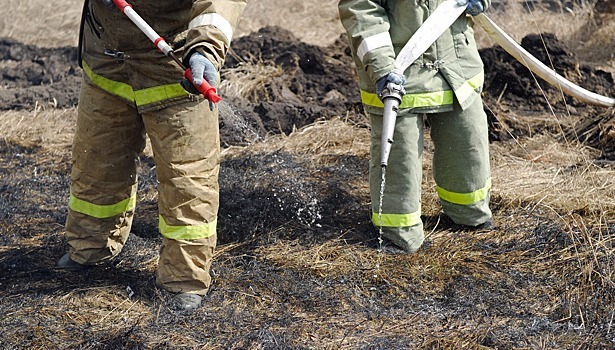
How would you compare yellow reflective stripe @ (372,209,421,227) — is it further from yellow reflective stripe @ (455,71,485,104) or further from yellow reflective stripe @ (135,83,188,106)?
yellow reflective stripe @ (135,83,188,106)

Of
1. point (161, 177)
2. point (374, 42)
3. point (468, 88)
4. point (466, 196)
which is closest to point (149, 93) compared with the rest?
point (161, 177)

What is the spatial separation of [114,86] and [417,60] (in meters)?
1.54

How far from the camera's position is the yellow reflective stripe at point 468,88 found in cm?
431

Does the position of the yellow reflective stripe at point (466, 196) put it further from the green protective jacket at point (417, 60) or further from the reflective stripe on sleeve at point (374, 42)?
the reflective stripe on sleeve at point (374, 42)

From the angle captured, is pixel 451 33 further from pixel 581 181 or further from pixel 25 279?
pixel 25 279

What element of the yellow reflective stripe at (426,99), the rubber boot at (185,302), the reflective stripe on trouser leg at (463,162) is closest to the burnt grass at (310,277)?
the rubber boot at (185,302)

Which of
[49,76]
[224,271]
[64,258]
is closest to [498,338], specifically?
[224,271]

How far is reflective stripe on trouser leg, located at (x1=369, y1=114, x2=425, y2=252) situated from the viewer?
437cm

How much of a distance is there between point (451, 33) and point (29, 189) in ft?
10.4

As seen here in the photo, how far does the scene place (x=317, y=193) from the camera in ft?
17.3

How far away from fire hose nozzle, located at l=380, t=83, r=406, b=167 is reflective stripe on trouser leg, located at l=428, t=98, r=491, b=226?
18.4 inches

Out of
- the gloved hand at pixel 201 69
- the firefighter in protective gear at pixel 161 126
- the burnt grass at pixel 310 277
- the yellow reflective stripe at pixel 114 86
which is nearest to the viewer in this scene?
the gloved hand at pixel 201 69

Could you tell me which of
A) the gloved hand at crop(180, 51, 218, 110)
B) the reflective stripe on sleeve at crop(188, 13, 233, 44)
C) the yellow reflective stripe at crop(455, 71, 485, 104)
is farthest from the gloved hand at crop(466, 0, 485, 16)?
the gloved hand at crop(180, 51, 218, 110)

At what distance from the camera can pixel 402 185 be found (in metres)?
4.42
